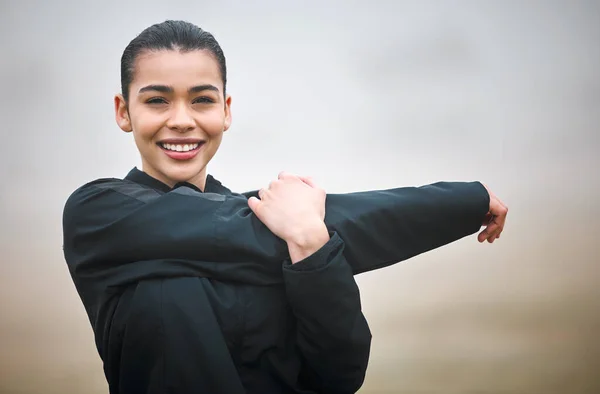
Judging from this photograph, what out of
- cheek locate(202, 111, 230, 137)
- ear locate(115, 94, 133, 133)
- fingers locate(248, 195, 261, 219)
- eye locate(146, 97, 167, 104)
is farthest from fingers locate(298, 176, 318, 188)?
ear locate(115, 94, 133, 133)

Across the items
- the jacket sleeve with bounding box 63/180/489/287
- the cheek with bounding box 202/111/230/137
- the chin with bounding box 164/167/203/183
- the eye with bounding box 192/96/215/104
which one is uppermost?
the eye with bounding box 192/96/215/104

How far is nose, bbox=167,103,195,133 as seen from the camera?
139 centimetres

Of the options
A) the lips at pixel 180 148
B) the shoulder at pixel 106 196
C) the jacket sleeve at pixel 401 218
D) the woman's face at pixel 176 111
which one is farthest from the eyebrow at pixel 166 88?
the jacket sleeve at pixel 401 218

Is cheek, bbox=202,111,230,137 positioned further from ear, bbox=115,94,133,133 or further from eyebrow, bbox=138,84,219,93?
ear, bbox=115,94,133,133

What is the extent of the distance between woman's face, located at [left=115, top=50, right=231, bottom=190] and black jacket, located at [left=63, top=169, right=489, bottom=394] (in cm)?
14

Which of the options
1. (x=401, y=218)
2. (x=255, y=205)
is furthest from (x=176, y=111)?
(x=401, y=218)

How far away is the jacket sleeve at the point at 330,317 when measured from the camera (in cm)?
117

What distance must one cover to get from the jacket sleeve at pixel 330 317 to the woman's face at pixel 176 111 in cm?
42

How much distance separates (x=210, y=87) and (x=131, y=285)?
0.50m

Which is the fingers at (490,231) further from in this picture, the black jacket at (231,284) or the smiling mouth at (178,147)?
the smiling mouth at (178,147)

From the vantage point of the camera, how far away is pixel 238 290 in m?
1.26

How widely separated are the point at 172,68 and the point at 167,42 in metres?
0.07

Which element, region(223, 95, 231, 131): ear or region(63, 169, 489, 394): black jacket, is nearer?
region(63, 169, 489, 394): black jacket

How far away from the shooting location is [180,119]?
1387 mm
